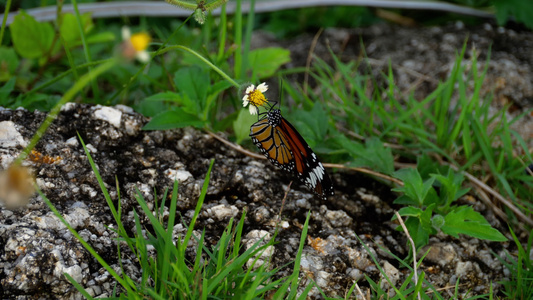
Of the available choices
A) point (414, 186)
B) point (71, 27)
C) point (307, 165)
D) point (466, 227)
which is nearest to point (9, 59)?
point (71, 27)

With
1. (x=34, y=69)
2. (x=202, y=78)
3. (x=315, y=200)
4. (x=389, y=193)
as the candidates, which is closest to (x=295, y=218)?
(x=315, y=200)

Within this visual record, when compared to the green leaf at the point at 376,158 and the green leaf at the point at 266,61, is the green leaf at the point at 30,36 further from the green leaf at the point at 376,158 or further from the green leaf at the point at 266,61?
the green leaf at the point at 376,158

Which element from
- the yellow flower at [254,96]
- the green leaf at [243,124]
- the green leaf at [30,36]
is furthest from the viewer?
the green leaf at [30,36]

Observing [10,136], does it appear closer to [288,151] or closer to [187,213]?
[187,213]

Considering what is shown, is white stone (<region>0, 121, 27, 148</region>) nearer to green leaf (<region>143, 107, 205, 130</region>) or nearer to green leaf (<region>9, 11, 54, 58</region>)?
green leaf (<region>143, 107, 205, 130</region>)

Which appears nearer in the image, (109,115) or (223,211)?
(223,211)

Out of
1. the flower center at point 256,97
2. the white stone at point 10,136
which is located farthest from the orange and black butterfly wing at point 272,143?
the white stone at point 10,136
